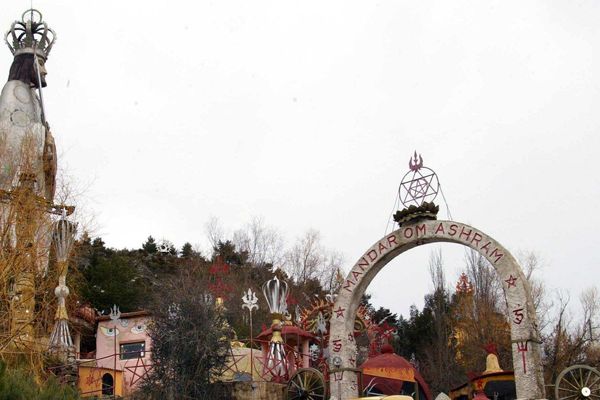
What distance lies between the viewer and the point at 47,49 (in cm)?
3338

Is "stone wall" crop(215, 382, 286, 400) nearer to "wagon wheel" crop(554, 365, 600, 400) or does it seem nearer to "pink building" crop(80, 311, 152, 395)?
"wagon wheel" crop(554, 365, 600, 400)

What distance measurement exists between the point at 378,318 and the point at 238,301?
9.67 metres

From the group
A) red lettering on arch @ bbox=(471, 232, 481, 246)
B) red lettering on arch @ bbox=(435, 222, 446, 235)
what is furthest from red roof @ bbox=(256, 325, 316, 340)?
red lettering on arch @ bbox=(471, 232, 481, 246)

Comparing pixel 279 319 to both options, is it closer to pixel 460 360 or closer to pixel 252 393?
pixel 252 393

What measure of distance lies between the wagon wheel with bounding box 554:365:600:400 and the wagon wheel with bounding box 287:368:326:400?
5.27m

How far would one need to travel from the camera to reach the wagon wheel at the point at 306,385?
1800 centimetres

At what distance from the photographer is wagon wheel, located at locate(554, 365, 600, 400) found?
14812mm

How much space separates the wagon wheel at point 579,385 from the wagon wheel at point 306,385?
17.3ft

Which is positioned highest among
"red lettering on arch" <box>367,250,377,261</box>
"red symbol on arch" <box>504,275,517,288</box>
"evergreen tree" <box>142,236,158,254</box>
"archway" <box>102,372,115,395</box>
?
"evergreen tree" <box>142,236,158,254</box>

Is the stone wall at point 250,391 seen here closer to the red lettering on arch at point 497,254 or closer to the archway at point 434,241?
the archway at point 434,241

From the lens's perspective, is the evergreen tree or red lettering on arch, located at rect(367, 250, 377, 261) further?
the evergreen tree

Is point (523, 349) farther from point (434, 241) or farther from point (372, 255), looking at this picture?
point (372, 255)

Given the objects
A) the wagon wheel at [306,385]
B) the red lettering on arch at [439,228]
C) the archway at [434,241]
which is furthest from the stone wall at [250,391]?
the red lettering on arch at [439,228]

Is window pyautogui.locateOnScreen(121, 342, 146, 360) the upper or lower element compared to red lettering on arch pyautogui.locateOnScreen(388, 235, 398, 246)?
lower
